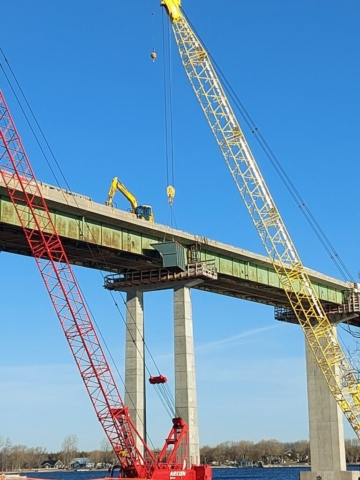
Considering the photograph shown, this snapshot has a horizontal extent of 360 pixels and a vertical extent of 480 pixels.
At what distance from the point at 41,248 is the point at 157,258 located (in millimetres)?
14212

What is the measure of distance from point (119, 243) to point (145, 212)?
879 cm

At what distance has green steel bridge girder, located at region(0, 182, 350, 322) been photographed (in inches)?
2547

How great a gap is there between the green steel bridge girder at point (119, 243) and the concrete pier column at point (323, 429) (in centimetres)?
1629

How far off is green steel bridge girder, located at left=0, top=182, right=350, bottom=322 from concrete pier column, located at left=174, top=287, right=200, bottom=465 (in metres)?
4.53

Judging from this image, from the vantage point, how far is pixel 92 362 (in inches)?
2569

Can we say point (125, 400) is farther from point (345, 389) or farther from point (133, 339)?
point (345, 389)

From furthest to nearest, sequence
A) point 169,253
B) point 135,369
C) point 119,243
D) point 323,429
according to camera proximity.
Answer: point 323,429
point 135,369
point 169,253
point 119,243

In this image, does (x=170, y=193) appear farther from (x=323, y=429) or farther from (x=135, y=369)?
(x=323, y=429)

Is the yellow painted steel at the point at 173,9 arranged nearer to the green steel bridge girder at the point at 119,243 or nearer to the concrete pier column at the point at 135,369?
the green steel bridge girder at the point at 119,243

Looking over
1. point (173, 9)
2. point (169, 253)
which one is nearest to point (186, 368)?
point (169, 253)

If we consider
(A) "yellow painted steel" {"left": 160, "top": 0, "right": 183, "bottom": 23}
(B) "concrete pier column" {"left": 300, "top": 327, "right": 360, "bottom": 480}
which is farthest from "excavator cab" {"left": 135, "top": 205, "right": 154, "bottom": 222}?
(B) "concrete pier column" {"left": 300, "top": 327, "right": 360, "bottom": 480}

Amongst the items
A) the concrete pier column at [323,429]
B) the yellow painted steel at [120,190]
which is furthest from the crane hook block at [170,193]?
the concrete pier column at [323,429]

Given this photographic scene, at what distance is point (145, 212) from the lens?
7900 cm

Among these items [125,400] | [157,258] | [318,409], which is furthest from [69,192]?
[318,409]
